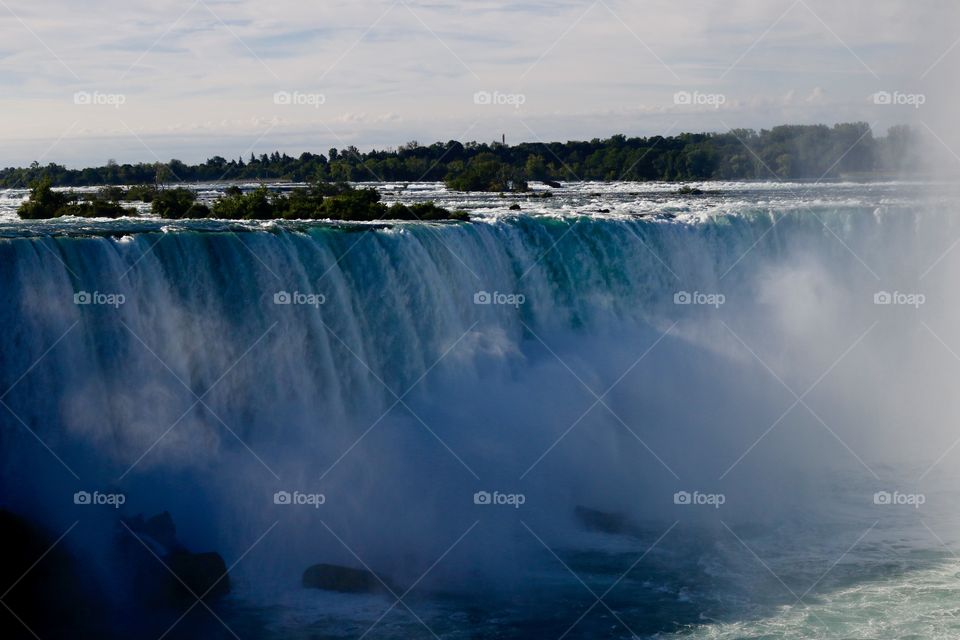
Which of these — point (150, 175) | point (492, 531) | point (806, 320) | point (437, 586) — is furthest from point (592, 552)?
point (150, 175)
